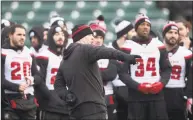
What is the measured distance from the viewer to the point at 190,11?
2245 cm

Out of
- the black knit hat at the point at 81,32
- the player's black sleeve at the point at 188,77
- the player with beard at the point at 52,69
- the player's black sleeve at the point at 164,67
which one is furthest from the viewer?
the player's black sleeve at the point at 188,77

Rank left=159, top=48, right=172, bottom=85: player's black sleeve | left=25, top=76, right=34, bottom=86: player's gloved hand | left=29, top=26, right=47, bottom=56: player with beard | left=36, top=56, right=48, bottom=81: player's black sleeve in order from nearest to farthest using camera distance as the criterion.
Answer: left=25, top=76, right=34, bottom=86: player's gloved hand < left=159, top=48, right=172, bottom=85: player's black sleeve < left=36, top=56, right=48, bottom=81: player's black sleeve < left=29, top=26, right=47, bottom=56: player with beard

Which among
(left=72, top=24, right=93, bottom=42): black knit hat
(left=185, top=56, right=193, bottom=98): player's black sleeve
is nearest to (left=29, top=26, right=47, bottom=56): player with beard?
(left=185, top=56, right=193, bottom=98): player's black sleeve

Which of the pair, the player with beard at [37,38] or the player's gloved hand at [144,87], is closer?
the player's gloved hand at [144,87]

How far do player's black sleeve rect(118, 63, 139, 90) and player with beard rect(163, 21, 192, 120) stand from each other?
102 cm

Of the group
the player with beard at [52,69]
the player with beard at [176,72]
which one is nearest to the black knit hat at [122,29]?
the player with beard at [176,72]

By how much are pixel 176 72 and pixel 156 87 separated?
102cm

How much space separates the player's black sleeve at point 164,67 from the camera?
36.6ft

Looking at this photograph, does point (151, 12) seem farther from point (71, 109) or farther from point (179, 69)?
point (71, 109)

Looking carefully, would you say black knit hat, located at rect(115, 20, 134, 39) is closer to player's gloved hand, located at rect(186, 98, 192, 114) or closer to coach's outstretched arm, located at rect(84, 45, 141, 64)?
player's gloved hand, located at rect(186, 98, 192, 114)

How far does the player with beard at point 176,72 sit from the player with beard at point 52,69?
1.64 meters

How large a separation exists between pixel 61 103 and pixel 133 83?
1.17 metres

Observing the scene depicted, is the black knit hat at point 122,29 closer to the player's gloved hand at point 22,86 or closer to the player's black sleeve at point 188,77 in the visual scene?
the player's black sleeve at point 188,77

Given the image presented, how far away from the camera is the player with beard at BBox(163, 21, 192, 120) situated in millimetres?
11969
